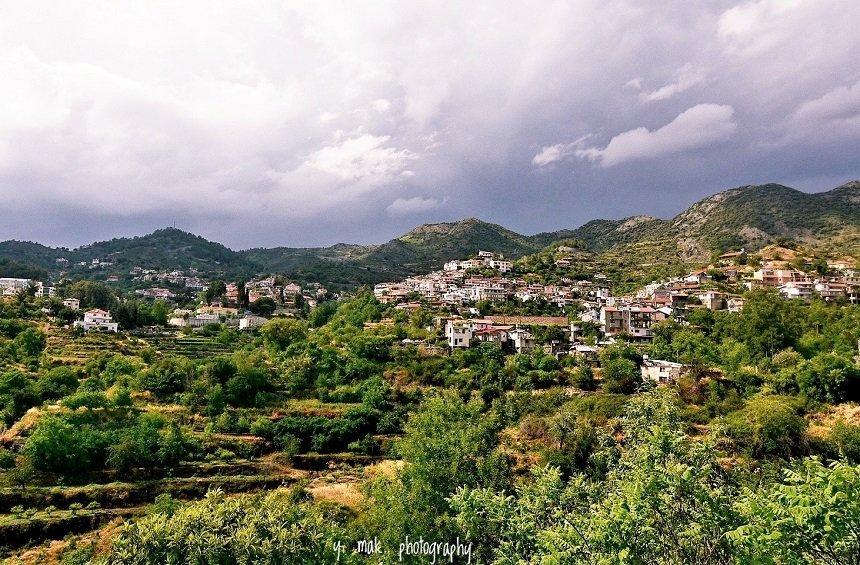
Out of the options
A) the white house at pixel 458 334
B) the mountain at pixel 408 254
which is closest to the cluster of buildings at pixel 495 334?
the white house at pixel 458 334

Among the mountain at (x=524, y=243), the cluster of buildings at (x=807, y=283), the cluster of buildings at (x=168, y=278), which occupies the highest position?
the mountain at (x=524, y=243)

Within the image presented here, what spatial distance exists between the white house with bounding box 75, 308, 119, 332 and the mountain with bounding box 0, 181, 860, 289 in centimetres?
5566

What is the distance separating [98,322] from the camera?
52219mm

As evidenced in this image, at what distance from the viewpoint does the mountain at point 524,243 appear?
96994 millimetres

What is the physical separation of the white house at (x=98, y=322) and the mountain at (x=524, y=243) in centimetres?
5566

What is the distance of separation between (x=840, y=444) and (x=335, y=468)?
2691 centimetres

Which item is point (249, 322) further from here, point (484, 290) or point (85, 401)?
point (85, 401)

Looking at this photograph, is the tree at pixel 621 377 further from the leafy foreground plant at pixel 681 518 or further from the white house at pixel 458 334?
the leafy foreground plant at pixel 681 518

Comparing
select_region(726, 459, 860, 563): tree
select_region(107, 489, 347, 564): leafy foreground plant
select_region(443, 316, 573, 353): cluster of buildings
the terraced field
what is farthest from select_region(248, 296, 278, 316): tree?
select_region(726, 459, 860, 563): tree

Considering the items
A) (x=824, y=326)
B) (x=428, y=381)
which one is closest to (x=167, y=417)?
(x=428, y=381)

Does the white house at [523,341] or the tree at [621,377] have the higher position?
the white house at [523,341]

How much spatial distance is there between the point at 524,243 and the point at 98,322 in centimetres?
12988

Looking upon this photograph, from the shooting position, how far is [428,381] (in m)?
37.2

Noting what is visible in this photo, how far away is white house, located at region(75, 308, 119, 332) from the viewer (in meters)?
51.0
